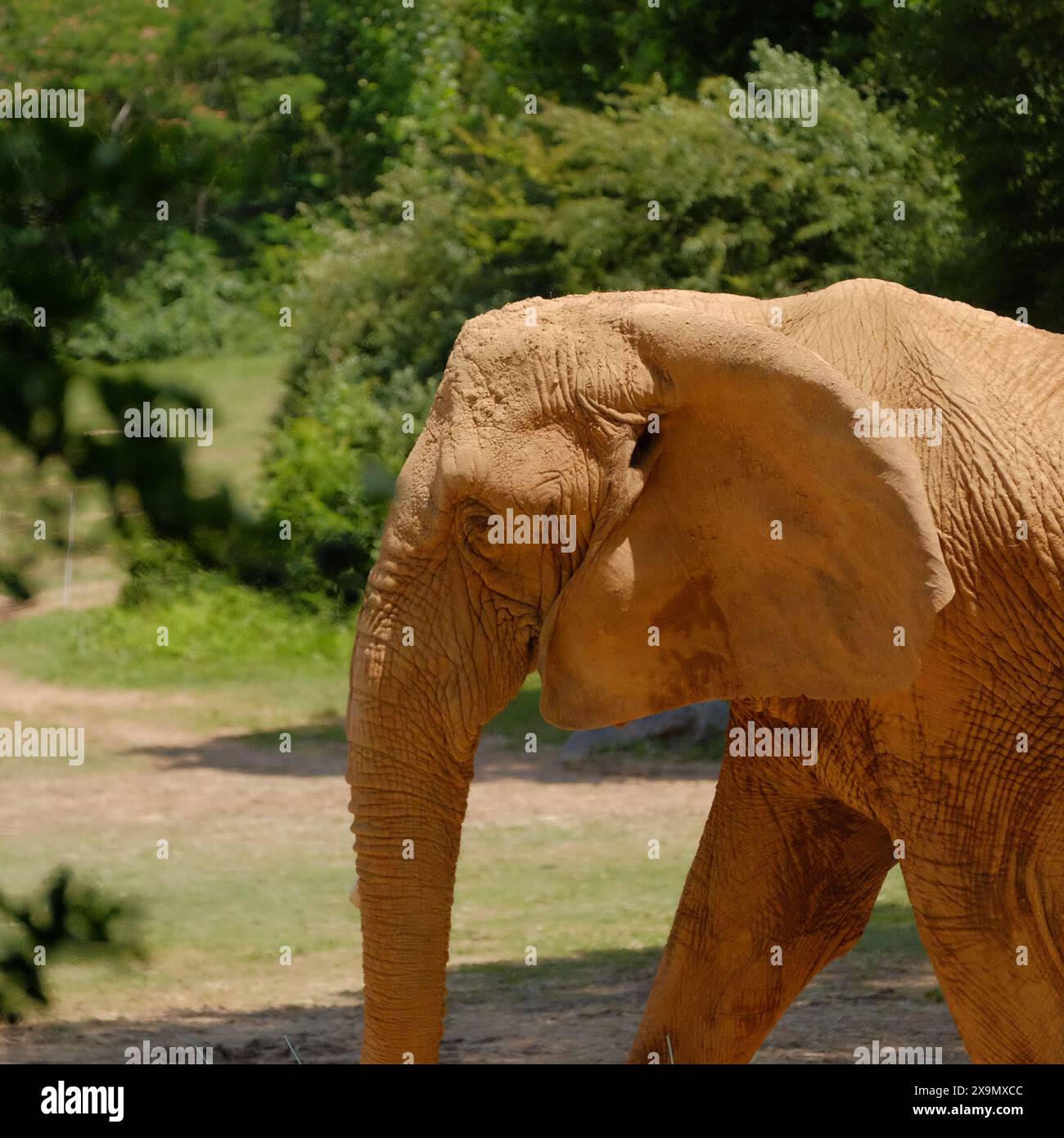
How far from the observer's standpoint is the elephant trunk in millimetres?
4242

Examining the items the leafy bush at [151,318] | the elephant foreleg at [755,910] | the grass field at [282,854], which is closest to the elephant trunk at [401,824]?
the grass field at [282,854]

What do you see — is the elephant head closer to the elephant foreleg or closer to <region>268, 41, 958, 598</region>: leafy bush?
the elephant foreleg

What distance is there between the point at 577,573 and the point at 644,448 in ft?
1.08

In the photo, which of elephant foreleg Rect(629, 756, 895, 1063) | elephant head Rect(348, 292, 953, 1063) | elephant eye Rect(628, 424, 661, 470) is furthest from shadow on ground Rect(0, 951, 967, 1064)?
elephant eye Rect(628, 424, 661, 470)

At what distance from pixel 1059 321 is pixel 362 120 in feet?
86.4

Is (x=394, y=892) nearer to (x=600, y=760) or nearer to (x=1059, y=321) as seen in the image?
(x=1059, y=321)

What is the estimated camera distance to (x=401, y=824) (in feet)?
14.0

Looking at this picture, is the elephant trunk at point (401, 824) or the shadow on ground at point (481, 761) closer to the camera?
the elephant trunk at point (401, 824)

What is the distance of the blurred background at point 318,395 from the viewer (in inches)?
64.7

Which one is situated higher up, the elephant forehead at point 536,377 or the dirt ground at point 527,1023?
the elephant forehead at point 536,377

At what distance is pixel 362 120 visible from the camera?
34.1m

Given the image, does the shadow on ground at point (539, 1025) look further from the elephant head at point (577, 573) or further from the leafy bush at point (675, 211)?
the leafy bush at point (675, 211)

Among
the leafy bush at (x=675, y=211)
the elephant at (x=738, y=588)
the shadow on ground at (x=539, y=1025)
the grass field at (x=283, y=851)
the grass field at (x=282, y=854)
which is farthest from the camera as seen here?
the leafy bush at (x=675, y=211)
